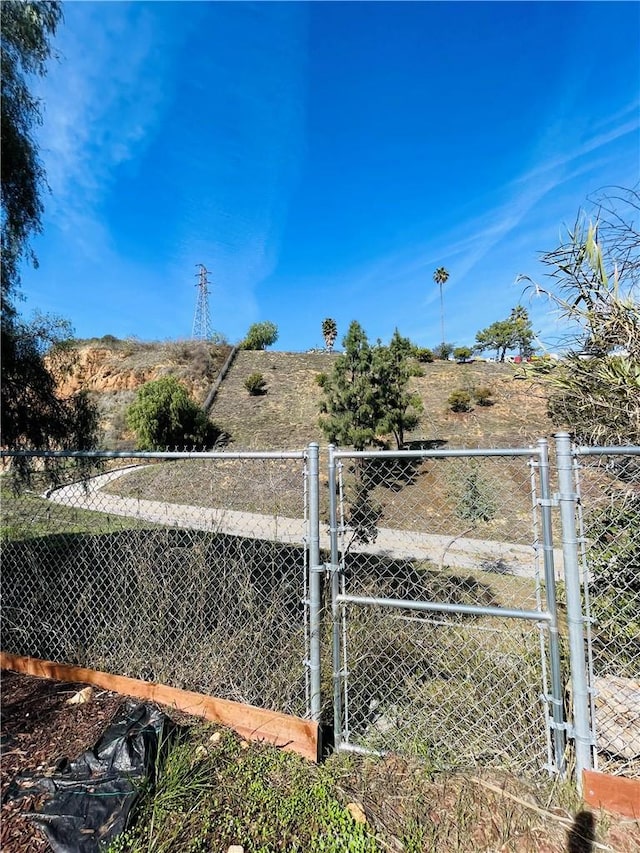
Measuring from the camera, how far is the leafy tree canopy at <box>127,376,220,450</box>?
18031mm

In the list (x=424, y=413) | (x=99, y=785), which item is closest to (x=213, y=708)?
(x=99, y=785)

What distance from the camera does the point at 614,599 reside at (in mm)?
2484

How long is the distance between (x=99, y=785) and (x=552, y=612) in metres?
2.08

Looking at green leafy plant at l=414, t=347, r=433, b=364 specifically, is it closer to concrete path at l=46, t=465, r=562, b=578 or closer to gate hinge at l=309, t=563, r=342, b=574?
concrete path at l=46, t=465, r=562, b=578

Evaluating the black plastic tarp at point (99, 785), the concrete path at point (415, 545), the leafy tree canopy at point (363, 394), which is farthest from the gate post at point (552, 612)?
the leafy tree canopy at point (363, 394)

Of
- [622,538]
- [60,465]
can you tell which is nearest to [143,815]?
[622,538]

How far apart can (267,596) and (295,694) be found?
63cm

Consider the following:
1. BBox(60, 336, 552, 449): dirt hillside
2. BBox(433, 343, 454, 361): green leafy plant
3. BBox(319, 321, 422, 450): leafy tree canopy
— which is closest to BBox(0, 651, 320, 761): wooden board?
BBox(319, 321, 422, 450): leafy tree canopy

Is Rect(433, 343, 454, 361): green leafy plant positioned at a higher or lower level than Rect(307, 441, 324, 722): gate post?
higher

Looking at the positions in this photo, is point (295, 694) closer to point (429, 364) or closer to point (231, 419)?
point (231, 419)

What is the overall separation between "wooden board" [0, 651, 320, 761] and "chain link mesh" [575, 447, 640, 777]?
4.56 feet

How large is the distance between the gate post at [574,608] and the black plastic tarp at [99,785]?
1899mm

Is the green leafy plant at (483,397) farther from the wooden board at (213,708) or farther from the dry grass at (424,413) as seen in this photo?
the wooden board at (213,708)

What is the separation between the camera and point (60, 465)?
4.95m
